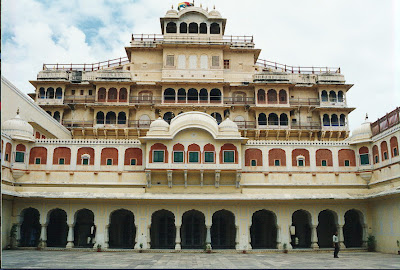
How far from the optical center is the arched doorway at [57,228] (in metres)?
33.7

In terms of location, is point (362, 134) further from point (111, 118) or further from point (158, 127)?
point (111, 118)

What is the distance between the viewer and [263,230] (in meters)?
34.6

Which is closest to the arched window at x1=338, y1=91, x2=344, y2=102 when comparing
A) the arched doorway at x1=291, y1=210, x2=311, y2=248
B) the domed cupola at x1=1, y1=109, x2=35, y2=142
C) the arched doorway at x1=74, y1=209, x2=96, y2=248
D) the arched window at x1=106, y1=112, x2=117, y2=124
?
the arched doorway at x1=291, y1=210, x2=311, y2=248

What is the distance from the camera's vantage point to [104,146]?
107 ft

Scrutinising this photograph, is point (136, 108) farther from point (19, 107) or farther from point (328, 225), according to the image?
point (328, 225)

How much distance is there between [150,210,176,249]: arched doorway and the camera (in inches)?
1334

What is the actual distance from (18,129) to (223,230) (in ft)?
59.4

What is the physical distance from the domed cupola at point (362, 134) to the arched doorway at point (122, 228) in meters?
19.2

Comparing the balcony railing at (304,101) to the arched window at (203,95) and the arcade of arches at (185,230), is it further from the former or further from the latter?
the arcade of arches at (185,230)

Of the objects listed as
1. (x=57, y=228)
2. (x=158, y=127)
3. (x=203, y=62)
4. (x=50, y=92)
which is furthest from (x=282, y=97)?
(x=57, y=228)

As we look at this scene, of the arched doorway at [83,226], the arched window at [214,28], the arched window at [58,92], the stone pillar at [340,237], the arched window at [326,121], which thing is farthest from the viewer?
the arched window at [214,28]

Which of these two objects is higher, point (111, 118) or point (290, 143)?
point (111, 118)

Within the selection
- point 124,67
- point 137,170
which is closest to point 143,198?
point 137,170

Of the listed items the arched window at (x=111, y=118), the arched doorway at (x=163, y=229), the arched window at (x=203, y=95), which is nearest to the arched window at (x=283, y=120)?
the arched window at (x=203, y=95)
